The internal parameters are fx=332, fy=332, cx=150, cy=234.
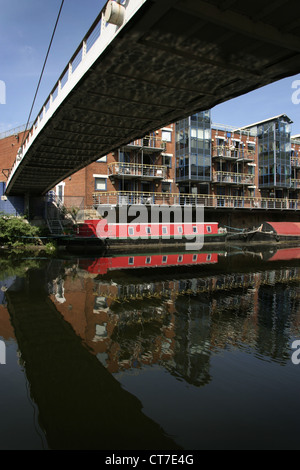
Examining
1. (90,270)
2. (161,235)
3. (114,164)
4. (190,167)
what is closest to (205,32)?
(90,270)

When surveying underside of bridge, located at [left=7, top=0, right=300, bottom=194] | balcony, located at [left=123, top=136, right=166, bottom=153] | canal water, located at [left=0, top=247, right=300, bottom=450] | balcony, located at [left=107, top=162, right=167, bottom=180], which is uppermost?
balcony, located at [left=123, top=136, right=166, bottom=153]

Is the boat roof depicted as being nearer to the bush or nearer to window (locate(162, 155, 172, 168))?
window (locate(162, 155, 172, 168))

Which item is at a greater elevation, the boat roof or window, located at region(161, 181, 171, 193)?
window, located at region(161, 181, 171, 193)

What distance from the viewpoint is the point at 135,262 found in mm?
17797

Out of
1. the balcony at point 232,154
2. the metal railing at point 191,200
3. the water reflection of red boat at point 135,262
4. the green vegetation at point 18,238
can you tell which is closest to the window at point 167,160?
the metal railing at point 191,200

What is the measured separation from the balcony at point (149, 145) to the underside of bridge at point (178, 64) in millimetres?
18200

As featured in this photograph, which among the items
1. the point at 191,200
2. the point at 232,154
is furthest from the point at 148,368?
the point at 232,154

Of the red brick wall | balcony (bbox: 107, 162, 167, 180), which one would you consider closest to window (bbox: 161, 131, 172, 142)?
balcony (bbox: 107, 162, 167, 180)

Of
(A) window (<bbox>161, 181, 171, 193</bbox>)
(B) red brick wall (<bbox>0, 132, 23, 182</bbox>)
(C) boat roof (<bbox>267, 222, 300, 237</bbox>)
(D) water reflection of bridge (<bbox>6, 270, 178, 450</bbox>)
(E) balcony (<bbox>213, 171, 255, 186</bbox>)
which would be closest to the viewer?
(D) water reflection of bridge (<bbox>6, 270, 178, 450</bbox>)

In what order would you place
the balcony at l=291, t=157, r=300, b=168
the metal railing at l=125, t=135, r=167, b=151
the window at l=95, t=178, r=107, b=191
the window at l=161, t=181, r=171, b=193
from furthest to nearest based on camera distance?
1. the balcony at l=291, t=157, r=300, b=168
2. the window at l=161, t=181, r=171, b=193
3. the metal railing at l=125, t=135, r=167, b=151
4. the window at l=95, t=178, r=107, b=191

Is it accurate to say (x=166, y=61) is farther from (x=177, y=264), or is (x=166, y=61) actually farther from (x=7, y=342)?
(x=177, y=264)

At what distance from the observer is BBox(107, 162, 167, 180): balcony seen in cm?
2912

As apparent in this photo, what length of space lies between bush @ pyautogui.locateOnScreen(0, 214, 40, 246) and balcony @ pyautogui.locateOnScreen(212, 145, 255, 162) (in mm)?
21071

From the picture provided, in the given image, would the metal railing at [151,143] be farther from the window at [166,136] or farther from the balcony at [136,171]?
the balcony at [136,171]
